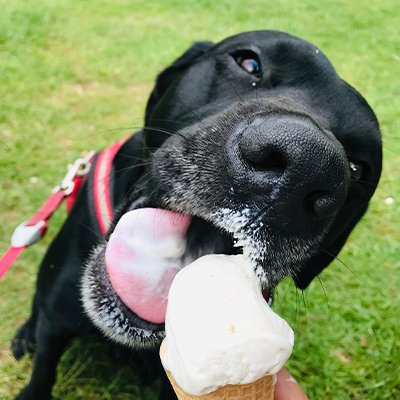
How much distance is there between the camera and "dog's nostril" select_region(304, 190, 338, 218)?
58.4 inches

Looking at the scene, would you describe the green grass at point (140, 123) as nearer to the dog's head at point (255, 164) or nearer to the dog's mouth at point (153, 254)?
the dog's head at point (255, 164)

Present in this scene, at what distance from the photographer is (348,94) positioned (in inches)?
83.3

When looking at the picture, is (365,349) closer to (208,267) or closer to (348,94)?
(348,94)

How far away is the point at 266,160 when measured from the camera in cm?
141

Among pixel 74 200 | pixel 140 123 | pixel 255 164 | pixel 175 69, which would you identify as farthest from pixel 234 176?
pixel 140 123

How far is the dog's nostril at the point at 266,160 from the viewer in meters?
1.39

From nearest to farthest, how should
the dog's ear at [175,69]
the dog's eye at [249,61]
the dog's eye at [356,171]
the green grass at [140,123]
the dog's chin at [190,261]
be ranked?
the dog's chin at [190,261]
the dog's eye at [356,171]
the dog's eye at [249,61]
the dog's ear at [175,69]
the green grass at [140,123]

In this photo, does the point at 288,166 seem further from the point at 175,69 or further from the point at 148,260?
the point at 175,69

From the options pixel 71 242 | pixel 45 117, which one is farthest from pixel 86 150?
pixel 71 242

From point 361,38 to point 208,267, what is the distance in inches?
301

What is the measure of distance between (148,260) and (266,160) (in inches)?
22.4

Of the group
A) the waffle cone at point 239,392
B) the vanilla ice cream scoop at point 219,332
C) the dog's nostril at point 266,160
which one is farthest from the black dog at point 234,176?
the waffle cone at point 239,392

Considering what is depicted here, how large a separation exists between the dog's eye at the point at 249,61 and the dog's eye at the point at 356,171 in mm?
544

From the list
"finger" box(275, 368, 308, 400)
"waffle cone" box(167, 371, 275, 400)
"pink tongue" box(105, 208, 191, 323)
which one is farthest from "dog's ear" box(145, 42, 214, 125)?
"waffle cone" box(167, 371, 275, 400)
